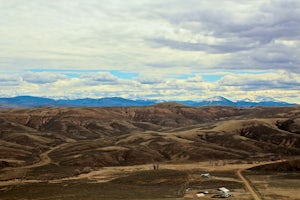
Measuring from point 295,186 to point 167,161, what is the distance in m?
87.7

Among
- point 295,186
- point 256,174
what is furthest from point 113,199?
point 256,174

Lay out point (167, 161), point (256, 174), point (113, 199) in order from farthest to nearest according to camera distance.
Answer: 1. point (167, 161)
2. point (256, 174)
3. point (113, 199)

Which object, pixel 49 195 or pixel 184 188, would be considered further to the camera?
pixel 184 188

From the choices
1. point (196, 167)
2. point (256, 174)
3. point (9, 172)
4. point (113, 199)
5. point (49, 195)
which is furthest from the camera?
point (196, 167)

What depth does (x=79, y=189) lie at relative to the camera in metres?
116

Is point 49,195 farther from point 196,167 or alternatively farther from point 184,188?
point 196,167

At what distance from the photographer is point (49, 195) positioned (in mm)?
108062

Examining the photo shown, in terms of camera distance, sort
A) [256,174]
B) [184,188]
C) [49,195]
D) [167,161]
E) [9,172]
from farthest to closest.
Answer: [167,161], [9,172], [256,174], [184,188], [49,195]

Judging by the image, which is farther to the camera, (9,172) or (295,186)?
(9,172)

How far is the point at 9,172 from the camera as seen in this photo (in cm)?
15888

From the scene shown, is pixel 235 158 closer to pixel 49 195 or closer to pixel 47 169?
pixel 47 169

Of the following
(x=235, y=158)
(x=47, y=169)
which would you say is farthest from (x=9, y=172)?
(x=235, y=158)

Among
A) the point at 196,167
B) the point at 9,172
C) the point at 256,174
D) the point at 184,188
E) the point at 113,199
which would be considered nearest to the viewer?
the point at 113,199

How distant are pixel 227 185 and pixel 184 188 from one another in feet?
43.0
